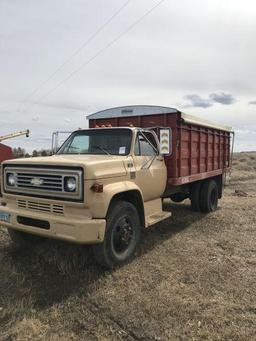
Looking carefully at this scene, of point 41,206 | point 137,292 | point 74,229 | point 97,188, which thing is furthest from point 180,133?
point 137,292

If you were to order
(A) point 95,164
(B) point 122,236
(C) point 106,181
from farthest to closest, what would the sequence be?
(B) point 122,236
(C) point 106,181
(A) point 95,164

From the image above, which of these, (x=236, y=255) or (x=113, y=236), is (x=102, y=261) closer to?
(x=113, y=236)

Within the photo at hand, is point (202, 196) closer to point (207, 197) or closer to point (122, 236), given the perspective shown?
point (207, 197)

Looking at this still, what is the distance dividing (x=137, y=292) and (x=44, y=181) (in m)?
1.99

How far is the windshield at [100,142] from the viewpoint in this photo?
6.49 metres

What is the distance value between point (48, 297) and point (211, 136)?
646 cm

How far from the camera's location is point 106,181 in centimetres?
545

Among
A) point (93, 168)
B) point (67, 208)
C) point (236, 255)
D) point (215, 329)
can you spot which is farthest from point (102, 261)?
point (236, 255)

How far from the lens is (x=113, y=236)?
18.5ft

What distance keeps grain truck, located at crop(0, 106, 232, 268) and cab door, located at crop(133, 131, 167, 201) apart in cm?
2

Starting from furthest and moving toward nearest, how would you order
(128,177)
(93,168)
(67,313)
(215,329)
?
(128,177) < (93,168) < (67,313) < (215,329)

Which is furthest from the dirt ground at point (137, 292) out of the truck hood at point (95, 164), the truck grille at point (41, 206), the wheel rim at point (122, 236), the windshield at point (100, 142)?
the windshield at point (100, 142)

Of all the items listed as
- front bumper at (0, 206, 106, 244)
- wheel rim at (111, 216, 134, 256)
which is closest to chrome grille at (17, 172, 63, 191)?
front bumper at (0, 206, 106, 244)

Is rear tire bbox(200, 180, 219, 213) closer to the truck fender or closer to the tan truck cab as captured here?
the tan truck cab
